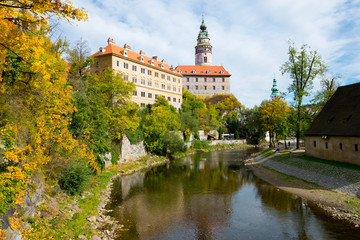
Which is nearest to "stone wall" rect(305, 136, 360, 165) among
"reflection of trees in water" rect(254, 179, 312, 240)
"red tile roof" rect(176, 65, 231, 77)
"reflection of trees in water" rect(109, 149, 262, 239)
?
"reflection of trees in water" rect(254, 179, 312, 240)

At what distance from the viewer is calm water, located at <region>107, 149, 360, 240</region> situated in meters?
12.6

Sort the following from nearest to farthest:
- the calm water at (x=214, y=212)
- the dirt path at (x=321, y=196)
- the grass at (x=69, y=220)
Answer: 1. the grass at (x=69, y=220)
2. the calm water at (x=214, y=212)
3. the dirt path at (x=321, y=196)

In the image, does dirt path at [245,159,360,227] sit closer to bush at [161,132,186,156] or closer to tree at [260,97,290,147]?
bush at [161,132,186,156]

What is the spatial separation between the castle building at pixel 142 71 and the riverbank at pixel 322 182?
94.9ft

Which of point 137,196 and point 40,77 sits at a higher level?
point 40,77

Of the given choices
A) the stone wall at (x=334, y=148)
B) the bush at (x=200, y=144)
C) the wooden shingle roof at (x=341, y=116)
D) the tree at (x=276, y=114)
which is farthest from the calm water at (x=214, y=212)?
the bush at (x=200, y=144)

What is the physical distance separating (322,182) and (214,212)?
1052 cm

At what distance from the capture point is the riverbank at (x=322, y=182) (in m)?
14.9

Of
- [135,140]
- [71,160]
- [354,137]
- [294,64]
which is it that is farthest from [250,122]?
[71,160]

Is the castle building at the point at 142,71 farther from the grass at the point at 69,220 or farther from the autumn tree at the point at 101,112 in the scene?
the grass at the point at 69,220

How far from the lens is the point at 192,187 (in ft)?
71.7

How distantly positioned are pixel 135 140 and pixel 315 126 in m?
23.6

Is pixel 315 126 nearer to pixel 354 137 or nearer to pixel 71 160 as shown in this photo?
pixel 354 137

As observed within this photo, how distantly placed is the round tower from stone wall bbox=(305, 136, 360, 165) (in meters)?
74.9
